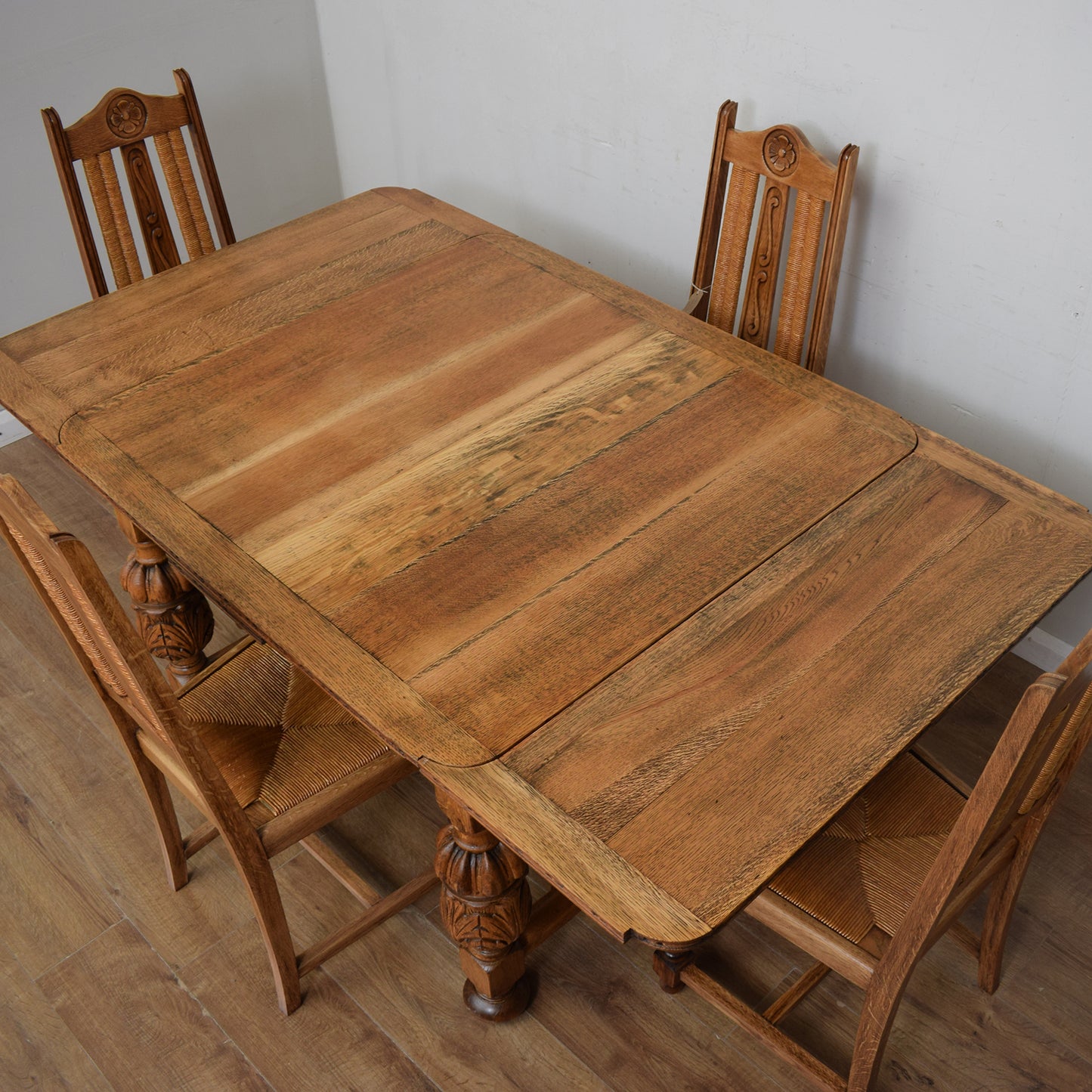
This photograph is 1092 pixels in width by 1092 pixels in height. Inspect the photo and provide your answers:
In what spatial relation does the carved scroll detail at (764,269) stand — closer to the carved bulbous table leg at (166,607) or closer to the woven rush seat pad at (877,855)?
the woven rush seat pad at (877,855)

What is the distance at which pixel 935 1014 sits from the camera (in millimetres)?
1806

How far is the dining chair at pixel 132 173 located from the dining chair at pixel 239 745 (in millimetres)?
1008

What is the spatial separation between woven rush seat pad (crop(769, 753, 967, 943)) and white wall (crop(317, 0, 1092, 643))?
83 cm

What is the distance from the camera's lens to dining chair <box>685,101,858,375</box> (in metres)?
2.02

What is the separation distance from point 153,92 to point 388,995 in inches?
96.0

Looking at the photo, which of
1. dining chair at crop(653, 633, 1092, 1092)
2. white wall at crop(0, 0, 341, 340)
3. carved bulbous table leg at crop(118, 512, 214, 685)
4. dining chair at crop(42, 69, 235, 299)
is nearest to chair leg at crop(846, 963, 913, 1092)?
dining chair at crop(653, 633, 1092, 1092)

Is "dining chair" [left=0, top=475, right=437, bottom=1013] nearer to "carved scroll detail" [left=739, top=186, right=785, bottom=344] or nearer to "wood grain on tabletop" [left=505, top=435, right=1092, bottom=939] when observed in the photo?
"wood grain on tabletop" [left=505, top=435, right=1092, bottom=939]

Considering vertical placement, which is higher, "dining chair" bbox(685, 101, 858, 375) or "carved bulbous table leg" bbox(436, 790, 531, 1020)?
"dining chair" bbox(685, 101, 858, 375)

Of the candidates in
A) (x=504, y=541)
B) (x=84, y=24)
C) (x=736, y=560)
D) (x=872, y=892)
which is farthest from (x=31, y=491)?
(x=872, y=892)

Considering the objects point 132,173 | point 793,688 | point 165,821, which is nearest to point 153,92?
point 132,173

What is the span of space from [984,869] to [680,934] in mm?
627

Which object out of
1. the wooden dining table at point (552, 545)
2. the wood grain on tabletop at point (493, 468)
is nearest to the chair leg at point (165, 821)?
the wooden dining table at point (552, 545)

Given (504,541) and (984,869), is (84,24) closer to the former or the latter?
(504,541)

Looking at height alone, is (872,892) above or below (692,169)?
below
